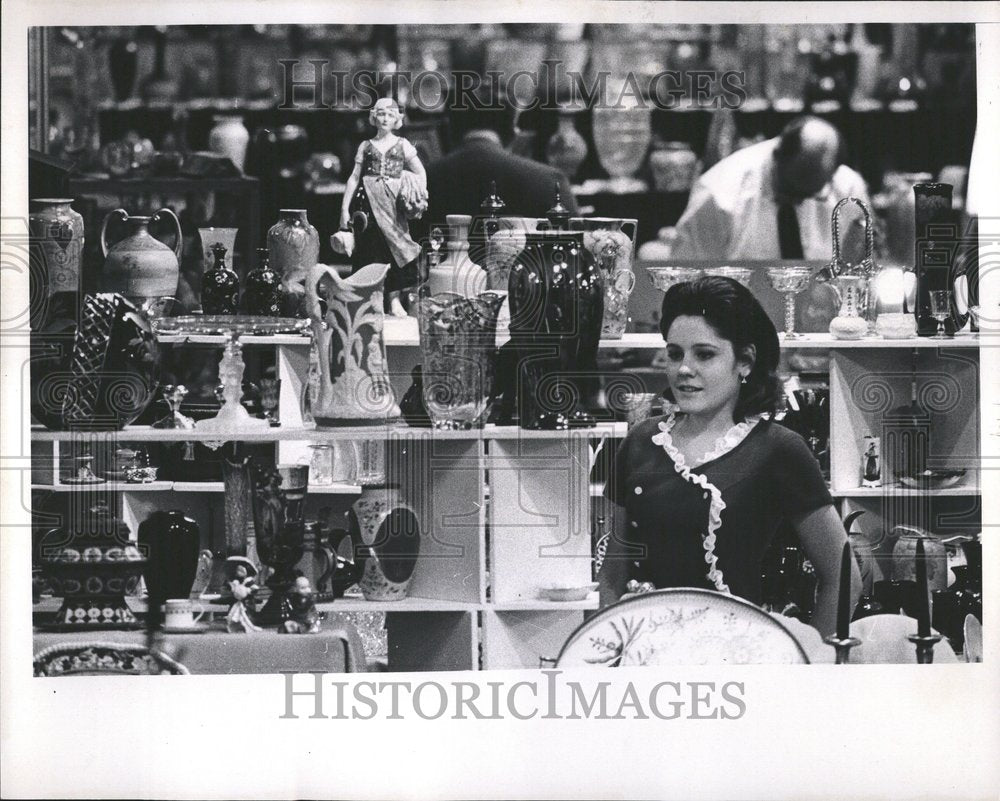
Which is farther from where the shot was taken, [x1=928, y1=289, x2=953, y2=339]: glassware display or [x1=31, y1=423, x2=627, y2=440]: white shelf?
[x1=928, y1=289, x2=953, y2=339]: glassware display

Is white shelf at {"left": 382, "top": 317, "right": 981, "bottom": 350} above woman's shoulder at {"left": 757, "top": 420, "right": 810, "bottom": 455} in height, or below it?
above

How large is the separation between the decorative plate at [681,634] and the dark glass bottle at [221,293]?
3.77 feet

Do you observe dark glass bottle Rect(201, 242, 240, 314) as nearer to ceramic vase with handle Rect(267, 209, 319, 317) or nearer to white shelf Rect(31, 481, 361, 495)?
ceramic vase with handle Rect(267, 209, 319, 317)

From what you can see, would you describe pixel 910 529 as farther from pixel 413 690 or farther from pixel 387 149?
pixel 387 149

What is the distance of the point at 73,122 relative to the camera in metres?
3.91

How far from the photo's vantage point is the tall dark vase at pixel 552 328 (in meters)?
3.89

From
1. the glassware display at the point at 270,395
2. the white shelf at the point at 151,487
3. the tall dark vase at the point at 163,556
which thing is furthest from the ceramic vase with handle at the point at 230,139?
the tall dark vase at the point at 163,556

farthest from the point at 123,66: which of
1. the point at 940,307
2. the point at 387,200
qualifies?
the point at 940,307

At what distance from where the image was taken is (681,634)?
3.95 meters

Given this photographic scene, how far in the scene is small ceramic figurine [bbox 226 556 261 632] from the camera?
3914 millimetres

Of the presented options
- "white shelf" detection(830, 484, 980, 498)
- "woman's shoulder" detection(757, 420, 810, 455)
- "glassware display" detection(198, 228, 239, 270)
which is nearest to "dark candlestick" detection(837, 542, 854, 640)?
"white shelf" detection(830, 484, 980, 498)

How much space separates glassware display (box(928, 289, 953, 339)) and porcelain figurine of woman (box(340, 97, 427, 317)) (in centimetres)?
127

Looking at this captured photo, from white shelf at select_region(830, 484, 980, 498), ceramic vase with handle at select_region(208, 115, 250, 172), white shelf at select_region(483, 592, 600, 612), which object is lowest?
white shelf at select_region(483, 592, 600, 612)

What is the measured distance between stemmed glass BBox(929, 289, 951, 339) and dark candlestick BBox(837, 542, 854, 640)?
1.84 ft
